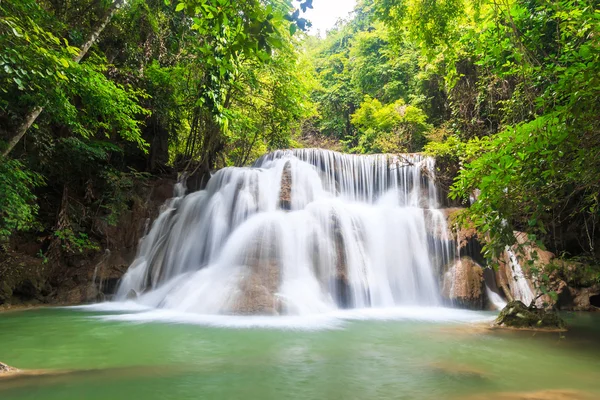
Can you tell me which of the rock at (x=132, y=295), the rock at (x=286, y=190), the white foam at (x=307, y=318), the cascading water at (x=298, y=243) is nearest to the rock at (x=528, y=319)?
the white foam at (x=307, y=318)

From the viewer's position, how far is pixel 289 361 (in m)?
4.39

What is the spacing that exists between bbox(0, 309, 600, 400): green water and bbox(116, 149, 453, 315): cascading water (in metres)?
1.99

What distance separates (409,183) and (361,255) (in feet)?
15.3

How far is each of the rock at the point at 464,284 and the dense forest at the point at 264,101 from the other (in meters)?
1.85

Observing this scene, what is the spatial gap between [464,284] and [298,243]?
4.29 metres

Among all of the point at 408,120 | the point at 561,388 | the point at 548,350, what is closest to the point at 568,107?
the point at 561,388

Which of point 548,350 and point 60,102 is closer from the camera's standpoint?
point 548,350

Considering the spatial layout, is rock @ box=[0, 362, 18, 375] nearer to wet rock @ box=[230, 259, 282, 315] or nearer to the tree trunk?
the tree trunk

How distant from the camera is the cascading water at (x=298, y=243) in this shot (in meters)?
8.48

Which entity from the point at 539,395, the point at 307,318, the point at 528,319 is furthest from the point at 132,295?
the point at 539,395

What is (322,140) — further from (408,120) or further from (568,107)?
(568,107)

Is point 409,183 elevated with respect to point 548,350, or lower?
elevated

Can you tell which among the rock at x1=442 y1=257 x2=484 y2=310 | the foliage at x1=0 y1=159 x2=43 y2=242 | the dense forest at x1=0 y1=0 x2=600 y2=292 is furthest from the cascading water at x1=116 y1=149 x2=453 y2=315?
the foliage at x1=0 y1=159 x2=43 y2=242

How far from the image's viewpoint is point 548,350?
5.00 meters
